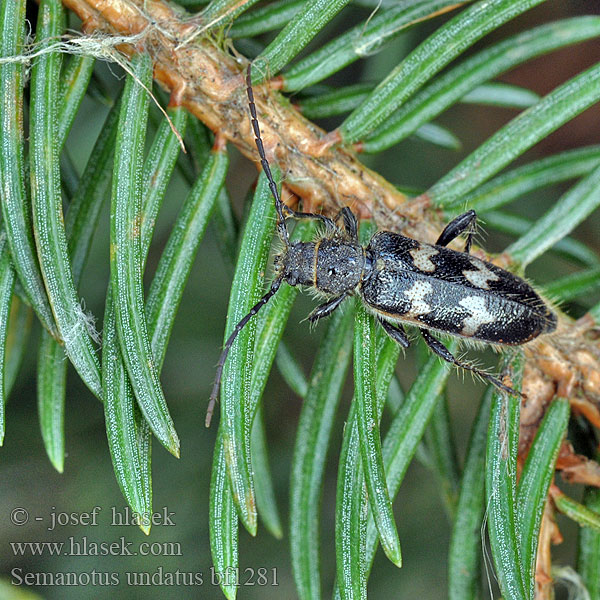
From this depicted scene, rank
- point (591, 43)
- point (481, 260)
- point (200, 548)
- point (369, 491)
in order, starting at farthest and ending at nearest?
point (591, 43)
point (200, 548)
point (481, 260)
point (369, 491)

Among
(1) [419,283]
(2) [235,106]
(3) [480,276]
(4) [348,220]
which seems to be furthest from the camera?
(1) [419,283]

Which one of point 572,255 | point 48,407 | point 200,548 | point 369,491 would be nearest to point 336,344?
point 369,491

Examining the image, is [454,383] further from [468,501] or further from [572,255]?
[468,501]

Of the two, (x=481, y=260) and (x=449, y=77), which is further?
(x=481, y=260)

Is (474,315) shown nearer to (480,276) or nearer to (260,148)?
(480,276)

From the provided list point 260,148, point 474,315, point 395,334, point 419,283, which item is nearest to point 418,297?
point 419,283

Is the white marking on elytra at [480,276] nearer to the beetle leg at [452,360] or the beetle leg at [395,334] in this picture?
the beetle leg at [452,360]

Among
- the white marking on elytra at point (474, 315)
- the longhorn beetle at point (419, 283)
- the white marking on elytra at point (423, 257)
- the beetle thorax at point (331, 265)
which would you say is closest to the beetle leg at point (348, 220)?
the longhorn beetle at point (419, 283)
